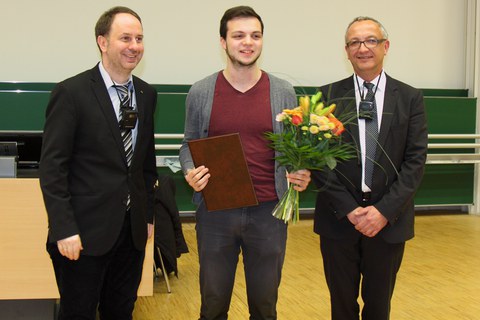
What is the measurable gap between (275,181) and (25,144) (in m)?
1.99

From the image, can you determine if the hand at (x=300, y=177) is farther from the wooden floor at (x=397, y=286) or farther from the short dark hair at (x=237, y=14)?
the wooden floor at (x=397, y=286)

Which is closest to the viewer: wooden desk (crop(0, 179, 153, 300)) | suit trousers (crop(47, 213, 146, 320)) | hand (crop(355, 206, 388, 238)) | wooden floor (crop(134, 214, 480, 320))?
suit trousers (crop(47, 213, 146, 320))

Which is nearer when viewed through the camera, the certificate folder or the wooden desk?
the certificate folder

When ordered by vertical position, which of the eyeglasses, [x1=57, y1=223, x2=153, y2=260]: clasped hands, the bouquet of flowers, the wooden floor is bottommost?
the wooden floor

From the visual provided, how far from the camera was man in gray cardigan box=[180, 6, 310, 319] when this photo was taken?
8.84ft

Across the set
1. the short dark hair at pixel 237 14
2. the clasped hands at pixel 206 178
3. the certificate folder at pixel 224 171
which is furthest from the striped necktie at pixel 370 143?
the short dark hair at pixel 237 14

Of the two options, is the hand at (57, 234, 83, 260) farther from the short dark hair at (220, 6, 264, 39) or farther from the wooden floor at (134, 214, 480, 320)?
the wooden floor at (134, 214, 480, 320)

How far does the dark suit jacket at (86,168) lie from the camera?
241 centimetres

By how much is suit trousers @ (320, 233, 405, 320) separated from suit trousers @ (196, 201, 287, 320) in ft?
1.10

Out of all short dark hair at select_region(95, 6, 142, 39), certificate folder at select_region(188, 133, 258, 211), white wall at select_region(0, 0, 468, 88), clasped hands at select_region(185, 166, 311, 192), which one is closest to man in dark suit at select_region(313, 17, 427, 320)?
clasped hands at select_region(185, 166, 311, 192)

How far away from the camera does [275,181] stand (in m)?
2.73

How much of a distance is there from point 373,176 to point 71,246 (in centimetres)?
142

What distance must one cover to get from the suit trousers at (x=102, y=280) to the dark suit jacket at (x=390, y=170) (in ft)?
3.12

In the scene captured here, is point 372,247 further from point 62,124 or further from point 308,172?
point 62,124
